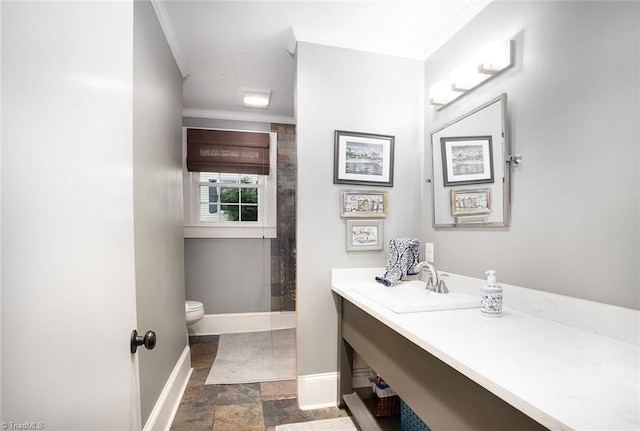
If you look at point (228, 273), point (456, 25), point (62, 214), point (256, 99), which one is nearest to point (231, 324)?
point (228, 273)

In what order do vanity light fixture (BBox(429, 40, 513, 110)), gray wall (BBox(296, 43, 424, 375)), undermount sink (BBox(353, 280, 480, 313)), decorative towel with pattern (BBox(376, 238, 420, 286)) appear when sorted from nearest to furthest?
undermount sink (BBox(353, 280, 480, 313)), vanity light fixture (BBox(429, 40, 513, 110)), decorative towel with pattern (BBox(376, 238, 420, 286)), gray wall (BBox(296, 43, 424, 375))

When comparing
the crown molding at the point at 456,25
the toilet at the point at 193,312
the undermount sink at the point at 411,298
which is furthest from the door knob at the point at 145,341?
the toilet at the point at 193,312

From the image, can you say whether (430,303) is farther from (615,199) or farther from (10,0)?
(10,0)

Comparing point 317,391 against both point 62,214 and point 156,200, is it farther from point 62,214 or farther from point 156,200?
point 62,214

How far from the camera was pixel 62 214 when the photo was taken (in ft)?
1.57

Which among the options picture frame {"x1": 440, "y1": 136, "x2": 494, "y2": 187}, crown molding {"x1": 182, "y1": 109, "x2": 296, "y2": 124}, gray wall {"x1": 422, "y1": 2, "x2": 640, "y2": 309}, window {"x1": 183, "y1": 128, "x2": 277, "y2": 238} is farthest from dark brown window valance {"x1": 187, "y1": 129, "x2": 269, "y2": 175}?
gray wall {"x1": 422, "y1": 2, "x2": 640, "y2": 309}

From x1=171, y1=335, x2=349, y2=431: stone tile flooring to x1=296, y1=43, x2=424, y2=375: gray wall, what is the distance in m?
0.27

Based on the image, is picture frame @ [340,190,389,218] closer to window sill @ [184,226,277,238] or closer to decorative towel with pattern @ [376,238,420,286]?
decorative towel with pattern @ [376,238,420,286]

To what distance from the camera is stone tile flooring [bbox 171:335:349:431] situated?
190 cm

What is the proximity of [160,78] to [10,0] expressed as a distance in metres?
1.85

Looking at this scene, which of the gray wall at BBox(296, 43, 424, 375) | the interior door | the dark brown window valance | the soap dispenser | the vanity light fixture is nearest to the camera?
the interior door

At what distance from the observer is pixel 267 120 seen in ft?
12.5

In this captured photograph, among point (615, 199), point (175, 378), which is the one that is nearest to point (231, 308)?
point (175, 378)

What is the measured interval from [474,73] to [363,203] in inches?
40.9
